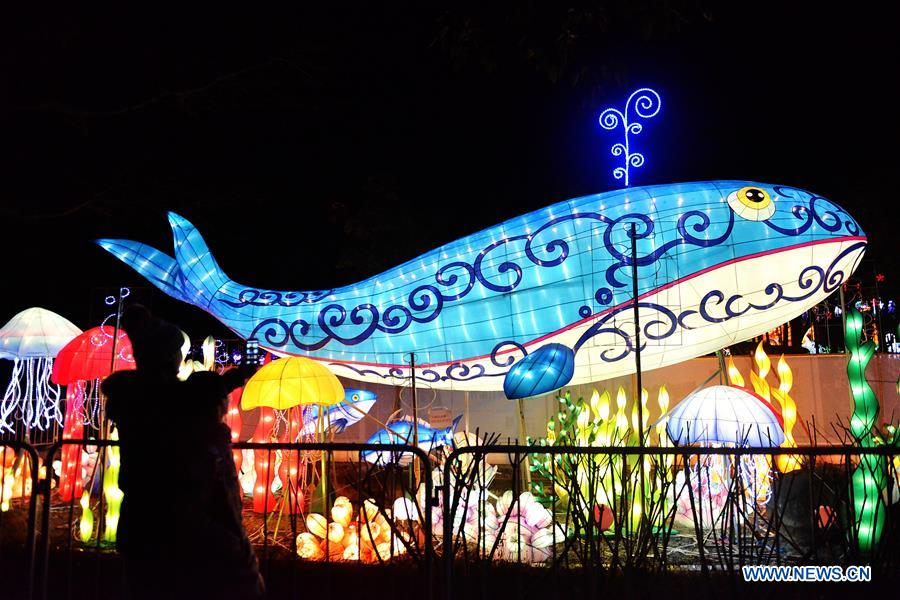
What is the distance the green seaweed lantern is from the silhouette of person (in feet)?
12.6

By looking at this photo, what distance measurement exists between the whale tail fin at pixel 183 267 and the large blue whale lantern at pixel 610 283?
159cm

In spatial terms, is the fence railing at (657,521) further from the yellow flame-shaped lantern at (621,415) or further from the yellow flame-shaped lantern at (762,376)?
the yellow flame-shaped lantern at (621,415)

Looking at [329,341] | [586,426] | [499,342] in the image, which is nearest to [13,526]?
[329,341]

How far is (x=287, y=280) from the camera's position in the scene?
682 inches

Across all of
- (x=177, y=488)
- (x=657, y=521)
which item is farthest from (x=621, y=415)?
(x=177, y=488)

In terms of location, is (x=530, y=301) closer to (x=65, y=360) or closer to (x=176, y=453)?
(x=176, y=453)

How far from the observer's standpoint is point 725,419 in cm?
534

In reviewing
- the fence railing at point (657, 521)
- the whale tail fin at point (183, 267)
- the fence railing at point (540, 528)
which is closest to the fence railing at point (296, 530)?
the fence railing at point (540, 528)

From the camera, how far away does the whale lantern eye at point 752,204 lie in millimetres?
6109

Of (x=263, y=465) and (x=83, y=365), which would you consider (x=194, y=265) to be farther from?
(x=263, y=465)

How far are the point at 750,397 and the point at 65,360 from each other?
23.0 ft

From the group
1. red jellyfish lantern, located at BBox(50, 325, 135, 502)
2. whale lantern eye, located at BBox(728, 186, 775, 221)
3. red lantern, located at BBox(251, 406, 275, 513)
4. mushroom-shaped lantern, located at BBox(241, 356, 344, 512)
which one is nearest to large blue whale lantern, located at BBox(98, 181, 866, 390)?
whale lantern eye, located at BBox(728, 186, 775, 221)

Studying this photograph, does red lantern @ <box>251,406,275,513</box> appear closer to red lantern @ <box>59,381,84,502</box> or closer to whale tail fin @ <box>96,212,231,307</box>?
whale tail fin @ <box>96,212,231,307</box>

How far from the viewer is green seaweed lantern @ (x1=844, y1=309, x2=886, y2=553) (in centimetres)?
462
